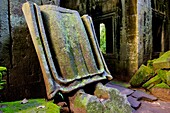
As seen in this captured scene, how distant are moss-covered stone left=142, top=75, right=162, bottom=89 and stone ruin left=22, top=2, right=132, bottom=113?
2774mm

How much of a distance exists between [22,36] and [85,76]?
4.59ft

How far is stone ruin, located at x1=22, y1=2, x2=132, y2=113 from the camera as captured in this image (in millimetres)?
2344

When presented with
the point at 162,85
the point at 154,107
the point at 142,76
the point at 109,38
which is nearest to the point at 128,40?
the point at 142,76

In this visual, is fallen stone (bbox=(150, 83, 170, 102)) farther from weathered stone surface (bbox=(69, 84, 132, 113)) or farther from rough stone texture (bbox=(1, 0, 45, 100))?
rough stone texture (bbox=(1, 0, 45, 100))

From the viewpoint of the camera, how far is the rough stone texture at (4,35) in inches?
109

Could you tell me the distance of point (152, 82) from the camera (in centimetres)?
517

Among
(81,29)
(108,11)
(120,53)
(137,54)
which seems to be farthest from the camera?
(108,11)

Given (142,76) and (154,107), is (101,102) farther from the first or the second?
(142,76)

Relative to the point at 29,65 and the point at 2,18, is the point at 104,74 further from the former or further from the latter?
the point at 2,18

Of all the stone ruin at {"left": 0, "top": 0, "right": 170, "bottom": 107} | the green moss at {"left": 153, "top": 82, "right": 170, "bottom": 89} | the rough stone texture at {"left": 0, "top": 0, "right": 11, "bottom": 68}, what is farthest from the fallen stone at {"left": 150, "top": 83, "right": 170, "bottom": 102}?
the rough stone texture at {"left": 0, "top": 0, "right": 11, "bottom": 68}

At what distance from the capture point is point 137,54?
6.38 metres

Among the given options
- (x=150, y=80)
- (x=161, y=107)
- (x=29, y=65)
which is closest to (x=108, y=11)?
(x=150, y=80)

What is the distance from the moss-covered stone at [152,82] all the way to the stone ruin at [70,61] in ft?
9.10

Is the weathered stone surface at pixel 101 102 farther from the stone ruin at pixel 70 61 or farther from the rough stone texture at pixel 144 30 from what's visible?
the rough stone texture at pixel 144 30
